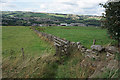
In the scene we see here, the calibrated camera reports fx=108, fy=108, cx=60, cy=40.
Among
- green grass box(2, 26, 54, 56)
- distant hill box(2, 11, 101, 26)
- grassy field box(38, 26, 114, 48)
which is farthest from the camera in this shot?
distant hill box(2, 11, 101, 26)

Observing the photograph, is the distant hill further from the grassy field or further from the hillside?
the hillside

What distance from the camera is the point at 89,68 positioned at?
642 centimetres

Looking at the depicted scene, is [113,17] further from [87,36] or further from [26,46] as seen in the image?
[87,36]

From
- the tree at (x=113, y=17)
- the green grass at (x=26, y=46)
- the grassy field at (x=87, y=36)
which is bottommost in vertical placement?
the green grass at (x=26, y=46)

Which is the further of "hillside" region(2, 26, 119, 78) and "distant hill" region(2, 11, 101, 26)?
"distant hill" region(2, 11, 101, 26)

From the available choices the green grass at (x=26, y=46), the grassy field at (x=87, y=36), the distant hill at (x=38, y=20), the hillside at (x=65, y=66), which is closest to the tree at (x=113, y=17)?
the hillside at (x=65, y=66)

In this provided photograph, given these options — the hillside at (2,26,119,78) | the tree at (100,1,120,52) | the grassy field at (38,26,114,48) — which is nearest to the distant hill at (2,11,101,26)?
the grassy field at (38,26,114,48)

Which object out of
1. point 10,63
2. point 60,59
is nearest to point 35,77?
point 60,59

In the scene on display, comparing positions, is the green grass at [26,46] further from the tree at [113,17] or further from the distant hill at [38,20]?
the distant hill at [38,20]

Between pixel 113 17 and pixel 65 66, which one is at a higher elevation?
pixel 113 17

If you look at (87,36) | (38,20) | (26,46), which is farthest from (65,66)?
(38,20)

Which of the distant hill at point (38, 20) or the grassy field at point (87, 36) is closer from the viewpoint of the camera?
the grassy field at point (87, 36)

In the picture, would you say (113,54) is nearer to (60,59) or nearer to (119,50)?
(119,50)

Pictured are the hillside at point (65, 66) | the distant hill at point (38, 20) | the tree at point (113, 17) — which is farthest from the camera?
the distant hill at point (38, 20)
